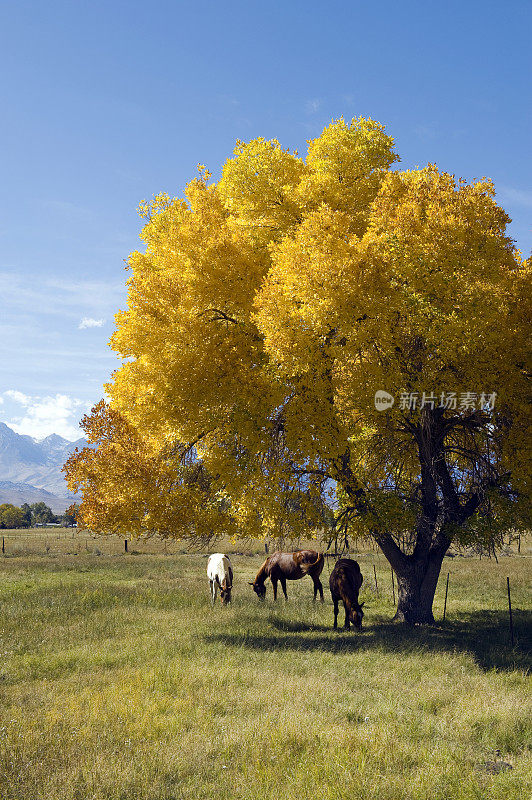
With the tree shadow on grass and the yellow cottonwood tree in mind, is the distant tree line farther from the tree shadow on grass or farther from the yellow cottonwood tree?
the yellow cottonwood tree

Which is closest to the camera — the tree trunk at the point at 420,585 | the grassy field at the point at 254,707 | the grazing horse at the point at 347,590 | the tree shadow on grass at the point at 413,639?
the grassy field at the point at 254,707

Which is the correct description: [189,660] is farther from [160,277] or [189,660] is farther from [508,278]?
[508,278]

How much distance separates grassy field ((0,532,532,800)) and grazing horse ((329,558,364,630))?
63cm

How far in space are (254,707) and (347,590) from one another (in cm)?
828

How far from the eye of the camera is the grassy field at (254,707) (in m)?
5.97

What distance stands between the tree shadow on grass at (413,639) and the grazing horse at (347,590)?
438 millimetres

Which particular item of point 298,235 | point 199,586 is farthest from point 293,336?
point 199,586

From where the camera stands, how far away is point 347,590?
16031 millimetres
